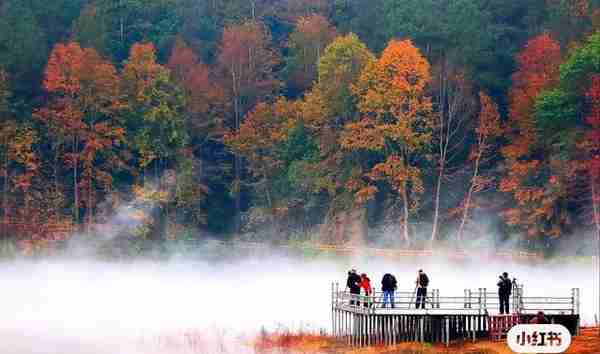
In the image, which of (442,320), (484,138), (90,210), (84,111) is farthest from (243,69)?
(442,320)

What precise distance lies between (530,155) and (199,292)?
958 inches

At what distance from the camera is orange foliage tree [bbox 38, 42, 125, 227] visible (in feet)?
369

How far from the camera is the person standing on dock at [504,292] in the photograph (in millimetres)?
60312

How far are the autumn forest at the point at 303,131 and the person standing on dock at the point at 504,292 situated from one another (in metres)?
41.2

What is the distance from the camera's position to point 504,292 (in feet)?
198

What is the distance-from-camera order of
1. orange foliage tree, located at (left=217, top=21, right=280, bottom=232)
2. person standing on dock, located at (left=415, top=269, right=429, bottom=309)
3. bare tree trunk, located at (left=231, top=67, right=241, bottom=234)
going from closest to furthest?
person standing on dock, located at (left=415, top=269, right=429, bottom=309) < bare tree trunk, located at (left=231, top=67, right=241, bottom=234) < orange foliage tree, located at (left=217, top=21, right=280, bottom=232)

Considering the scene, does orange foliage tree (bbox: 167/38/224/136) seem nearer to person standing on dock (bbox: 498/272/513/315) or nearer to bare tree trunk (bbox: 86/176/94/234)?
bare tree trunk (bbox: 86/176/94/234)

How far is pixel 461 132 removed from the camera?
365ft

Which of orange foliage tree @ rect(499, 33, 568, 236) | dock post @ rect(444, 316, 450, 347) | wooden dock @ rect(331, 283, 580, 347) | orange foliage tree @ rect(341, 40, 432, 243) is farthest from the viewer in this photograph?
orange foliage tree @ rect(341, 40, 432, 243)

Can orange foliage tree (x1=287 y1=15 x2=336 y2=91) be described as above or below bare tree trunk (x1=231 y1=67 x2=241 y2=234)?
above

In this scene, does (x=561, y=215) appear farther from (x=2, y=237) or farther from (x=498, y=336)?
(x=498, y=336)

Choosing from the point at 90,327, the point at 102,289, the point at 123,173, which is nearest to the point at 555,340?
the point at 90,327

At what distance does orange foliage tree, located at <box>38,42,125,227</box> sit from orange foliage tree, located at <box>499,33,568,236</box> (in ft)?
81.0

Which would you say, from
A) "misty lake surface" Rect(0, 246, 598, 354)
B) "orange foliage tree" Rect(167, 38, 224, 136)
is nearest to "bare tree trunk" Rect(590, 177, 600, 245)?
"misty lake surface" Rect(0, 246, 598, 354)
